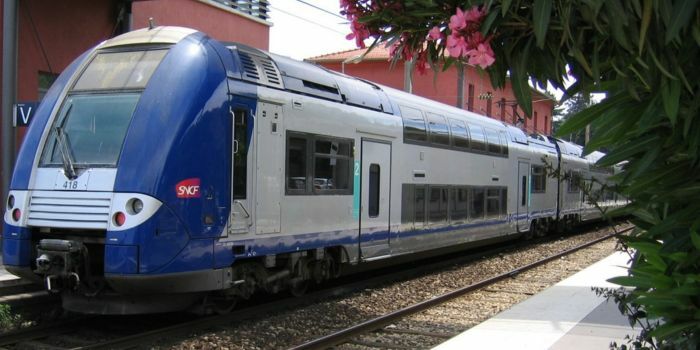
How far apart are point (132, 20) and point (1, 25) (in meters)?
3.06

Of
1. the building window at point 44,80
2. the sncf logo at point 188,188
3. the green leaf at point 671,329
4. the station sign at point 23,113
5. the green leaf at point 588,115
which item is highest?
the building window at point 44,80

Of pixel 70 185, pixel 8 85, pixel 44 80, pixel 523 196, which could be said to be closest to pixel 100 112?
pixel 70 185

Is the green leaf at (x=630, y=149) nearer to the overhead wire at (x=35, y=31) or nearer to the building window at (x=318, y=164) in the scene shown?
the building window at (x=318, y=164)

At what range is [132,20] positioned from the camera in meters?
15.0

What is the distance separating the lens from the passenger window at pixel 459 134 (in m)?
13.3

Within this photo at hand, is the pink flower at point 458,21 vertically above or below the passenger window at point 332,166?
above

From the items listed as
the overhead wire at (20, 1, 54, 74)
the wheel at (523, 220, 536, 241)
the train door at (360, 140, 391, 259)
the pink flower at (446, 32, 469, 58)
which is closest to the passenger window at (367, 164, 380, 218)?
the train door at (360, 140, 391, 259)

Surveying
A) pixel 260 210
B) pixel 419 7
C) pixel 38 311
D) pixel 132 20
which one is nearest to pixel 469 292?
pixel 260 210

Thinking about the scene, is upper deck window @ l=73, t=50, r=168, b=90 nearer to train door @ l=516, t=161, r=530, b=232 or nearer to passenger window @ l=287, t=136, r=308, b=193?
passenger window @ l=287, t=136, r=308, b=193

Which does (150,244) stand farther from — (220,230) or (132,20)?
(132,20)

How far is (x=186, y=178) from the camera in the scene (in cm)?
678

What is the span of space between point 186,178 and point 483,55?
17.2 feet

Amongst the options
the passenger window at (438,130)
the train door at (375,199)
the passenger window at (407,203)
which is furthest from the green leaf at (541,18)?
the passenger window at (438,130)

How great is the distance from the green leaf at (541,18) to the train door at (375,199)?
8084mm
